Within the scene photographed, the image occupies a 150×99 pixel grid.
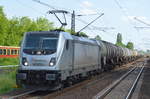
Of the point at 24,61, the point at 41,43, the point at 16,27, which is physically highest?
the point at 16,27

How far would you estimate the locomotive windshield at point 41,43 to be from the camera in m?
14.1

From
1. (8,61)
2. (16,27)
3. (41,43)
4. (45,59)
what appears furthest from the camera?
(16,27)

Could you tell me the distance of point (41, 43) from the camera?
14.3 meters

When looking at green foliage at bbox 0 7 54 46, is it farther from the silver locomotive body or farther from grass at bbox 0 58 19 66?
the silver locomotive body

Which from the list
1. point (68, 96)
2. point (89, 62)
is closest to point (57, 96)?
point (68, 96)

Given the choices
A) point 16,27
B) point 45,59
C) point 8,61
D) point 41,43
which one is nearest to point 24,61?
point 45,59

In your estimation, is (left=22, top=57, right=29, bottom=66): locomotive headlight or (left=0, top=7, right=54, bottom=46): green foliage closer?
(left=22, top=57, right=29, bottom=66): locomotive headlight

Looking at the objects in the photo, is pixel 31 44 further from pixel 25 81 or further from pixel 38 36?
pixel 25 81

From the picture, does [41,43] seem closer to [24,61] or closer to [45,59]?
[45,59]

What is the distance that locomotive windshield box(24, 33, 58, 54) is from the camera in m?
14.1

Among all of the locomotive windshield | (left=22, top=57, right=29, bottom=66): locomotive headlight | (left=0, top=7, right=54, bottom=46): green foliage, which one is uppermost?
(left=0, top=7, right=54, bottom=46): green foliage

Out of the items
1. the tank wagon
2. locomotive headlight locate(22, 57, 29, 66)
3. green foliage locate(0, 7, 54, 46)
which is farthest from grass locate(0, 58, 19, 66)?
locomotive headlight locate(22, 57, 29, 66)

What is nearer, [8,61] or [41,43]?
[41,43]

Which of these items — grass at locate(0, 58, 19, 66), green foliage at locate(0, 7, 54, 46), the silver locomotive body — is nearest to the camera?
the silver locomotive body
